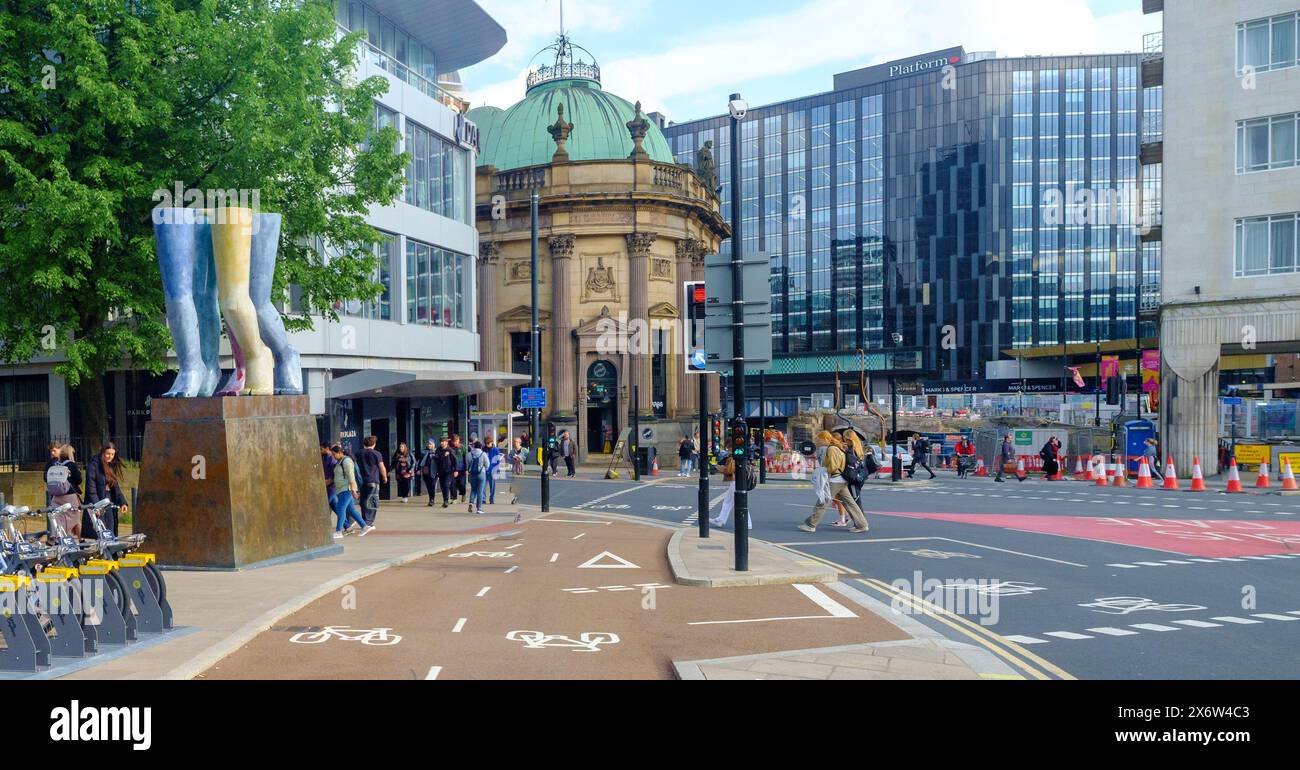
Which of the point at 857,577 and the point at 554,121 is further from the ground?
the point at 554,121

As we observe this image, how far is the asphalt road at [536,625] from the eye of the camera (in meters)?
8.54

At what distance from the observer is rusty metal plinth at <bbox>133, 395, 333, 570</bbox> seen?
13.8 metres

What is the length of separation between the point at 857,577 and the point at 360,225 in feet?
45.2

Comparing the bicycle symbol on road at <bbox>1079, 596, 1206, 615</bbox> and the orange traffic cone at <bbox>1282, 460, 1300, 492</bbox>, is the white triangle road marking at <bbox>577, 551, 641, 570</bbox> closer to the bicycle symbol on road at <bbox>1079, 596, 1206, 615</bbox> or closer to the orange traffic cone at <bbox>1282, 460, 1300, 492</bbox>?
the bicycle symbol on road at <bbox>1079, 596, 1206, 615</bbox>

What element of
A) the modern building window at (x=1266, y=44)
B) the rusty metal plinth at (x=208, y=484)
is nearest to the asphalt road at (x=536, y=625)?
the rusty metal plinth at (x=208, y=484)

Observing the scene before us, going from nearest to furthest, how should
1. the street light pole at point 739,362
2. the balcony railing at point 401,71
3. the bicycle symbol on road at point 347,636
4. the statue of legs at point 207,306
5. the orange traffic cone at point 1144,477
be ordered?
the bicycle symbol on road at point 347,636
the street light pole at point 739,362
the statue of legs at point 207,306
the balcony railing at point 401,71
the orange traffic cone at point 1144,477

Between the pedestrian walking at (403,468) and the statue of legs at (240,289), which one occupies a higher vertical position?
the statue of legs at (240,289)

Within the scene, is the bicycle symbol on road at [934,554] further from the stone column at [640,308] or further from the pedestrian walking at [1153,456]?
the stone column at [640,308]

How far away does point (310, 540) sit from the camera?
15609 millimetres

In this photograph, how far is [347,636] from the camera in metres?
9.78

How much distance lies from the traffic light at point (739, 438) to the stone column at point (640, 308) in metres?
44.9

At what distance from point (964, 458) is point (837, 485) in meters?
22.2

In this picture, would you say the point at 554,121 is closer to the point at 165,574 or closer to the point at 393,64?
the point at 393,64

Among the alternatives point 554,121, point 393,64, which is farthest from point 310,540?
point 554,121
